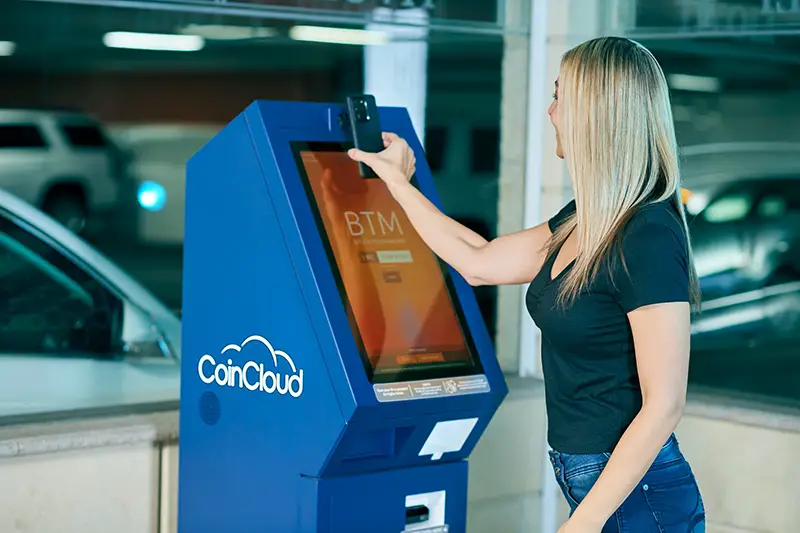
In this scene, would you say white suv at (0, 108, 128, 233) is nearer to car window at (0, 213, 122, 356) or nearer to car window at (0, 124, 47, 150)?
car window at (0, 124, 47, 150)

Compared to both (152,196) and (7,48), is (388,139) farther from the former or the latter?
(152,196)

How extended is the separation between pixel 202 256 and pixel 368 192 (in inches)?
17.1

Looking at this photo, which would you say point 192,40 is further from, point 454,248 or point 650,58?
point 650,58

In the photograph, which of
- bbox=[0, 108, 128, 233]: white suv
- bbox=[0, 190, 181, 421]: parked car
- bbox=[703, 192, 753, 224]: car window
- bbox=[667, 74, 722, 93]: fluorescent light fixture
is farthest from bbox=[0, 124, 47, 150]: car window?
bbox=[703, 192, 753, 224]: car window

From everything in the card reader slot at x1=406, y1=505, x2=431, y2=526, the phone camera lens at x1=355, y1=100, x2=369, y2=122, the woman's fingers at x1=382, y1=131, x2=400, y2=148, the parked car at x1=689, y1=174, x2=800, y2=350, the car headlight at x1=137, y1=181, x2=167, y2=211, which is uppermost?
the phone camera lens at x1=355, y1=100, x2=369, y2=122

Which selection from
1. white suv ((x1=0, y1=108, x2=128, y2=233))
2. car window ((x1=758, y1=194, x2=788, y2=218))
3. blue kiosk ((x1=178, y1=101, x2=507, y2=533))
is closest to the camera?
blue kiosk ((x1=178, y1=101, x2=507, y2=533))

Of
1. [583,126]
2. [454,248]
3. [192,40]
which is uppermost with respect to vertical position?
[192,40]

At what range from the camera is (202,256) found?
2.91 m

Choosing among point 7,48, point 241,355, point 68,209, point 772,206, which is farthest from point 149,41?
point 772,206

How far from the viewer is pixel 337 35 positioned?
466 centimetres

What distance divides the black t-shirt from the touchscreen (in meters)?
0.43

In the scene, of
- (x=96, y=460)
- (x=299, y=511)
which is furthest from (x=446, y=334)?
(x=96, y=460)

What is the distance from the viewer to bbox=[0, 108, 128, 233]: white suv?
4.02 m

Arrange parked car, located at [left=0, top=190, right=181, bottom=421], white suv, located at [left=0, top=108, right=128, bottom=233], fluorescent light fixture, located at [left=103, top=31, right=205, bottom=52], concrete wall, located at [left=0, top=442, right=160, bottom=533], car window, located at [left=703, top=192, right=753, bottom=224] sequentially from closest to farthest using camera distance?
concrete wall, located at [left=0, top=442, right=160, bottom=533]
parked car, located at [left=0, top=190, right=181, bottom=421]
white suv, located at [left=0, top=108, right=128, bottom=233]
fluorescent light fixture, located at [left=103, top=31, right=205, bottom=52]
car window, located at [left=703, top=192, right=753, bottom=224]
